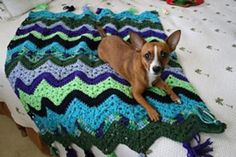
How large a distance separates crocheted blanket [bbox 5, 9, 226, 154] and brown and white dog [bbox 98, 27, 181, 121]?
29 mm

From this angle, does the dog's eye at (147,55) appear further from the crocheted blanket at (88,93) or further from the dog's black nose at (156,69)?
the crocheted blanket at (88,93)

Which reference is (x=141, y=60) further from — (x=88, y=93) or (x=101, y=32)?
(x=101, y=32)

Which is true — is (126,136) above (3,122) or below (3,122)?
above

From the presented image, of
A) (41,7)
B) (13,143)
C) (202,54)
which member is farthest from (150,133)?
(41,7)

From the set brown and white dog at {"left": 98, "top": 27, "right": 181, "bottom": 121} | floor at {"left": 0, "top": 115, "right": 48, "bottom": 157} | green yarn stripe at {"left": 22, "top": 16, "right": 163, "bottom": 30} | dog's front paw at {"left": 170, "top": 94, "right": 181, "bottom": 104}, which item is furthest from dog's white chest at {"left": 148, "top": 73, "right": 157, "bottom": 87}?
floor at {"left": 0, "top": 115, "right": 48, "bottom": 157}

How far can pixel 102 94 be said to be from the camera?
117cm

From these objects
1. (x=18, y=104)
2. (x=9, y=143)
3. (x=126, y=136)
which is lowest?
(x=9, y=143)

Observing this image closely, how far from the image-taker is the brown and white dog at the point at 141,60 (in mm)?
1079

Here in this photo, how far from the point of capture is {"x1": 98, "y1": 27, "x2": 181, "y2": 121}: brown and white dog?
3.54ft

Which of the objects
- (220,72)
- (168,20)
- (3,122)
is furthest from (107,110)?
(3,122)

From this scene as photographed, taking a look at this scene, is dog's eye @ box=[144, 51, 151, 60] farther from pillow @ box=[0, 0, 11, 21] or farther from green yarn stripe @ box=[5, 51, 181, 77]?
pillow @ box=[0, 0, 11, 21]

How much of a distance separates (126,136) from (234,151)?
381 millimetres

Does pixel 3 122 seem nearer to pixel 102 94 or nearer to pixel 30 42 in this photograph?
pixel 30 42

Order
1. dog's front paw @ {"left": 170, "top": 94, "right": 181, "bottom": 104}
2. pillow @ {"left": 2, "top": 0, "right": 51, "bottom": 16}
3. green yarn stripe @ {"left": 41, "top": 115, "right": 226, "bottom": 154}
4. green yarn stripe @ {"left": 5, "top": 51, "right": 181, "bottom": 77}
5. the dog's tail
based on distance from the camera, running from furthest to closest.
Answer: pillow @ {"left": 2, "top": 0, "right": 51, "bottom": 16} < the dog's tail < green yarn stripe @ {"left": 5, "top": 51, "right": 181, "bottom": 77} < dog's front paw @ {"left": 170, "top": 94, "right": 181, "bottom": 104} < green yarn stripe @ {"left": 41, "top": 115, "right": 226, "bottom": 154}
